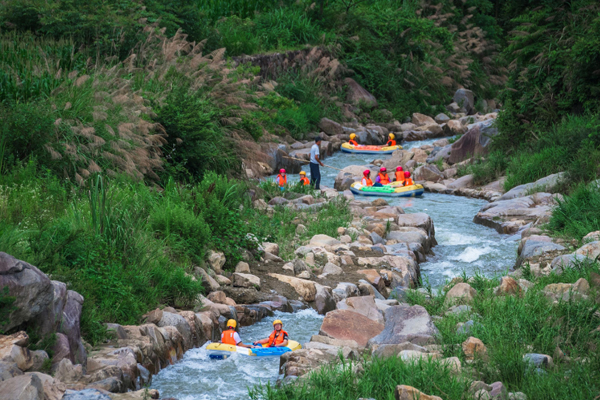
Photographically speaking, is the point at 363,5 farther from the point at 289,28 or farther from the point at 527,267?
the point at 527,267

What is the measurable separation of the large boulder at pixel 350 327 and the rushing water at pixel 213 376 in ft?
1.34

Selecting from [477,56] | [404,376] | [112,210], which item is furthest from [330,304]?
[477,56]

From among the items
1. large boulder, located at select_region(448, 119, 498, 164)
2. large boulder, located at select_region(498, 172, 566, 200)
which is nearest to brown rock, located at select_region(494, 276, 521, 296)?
large boulder, located at select_region(498, 172, 566, 200)

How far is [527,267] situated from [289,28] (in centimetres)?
2321

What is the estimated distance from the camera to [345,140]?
1003 inches

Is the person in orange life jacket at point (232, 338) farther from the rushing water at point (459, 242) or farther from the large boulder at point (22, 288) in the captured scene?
the rushing water at point (459, 242)

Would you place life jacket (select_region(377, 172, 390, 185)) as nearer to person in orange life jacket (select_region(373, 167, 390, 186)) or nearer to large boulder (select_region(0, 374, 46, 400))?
person in orange life jacket (select_region(373, 167, 390, 186))

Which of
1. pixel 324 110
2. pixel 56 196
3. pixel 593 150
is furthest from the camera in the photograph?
pixel 324 110

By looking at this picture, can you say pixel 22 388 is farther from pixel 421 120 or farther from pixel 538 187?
pixel 421 120

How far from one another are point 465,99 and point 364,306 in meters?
27.1

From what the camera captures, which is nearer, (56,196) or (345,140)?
(56,196)

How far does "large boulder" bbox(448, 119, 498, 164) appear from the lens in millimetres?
20562

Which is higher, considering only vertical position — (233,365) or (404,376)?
(404,376)

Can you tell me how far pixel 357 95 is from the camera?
98.1ft
